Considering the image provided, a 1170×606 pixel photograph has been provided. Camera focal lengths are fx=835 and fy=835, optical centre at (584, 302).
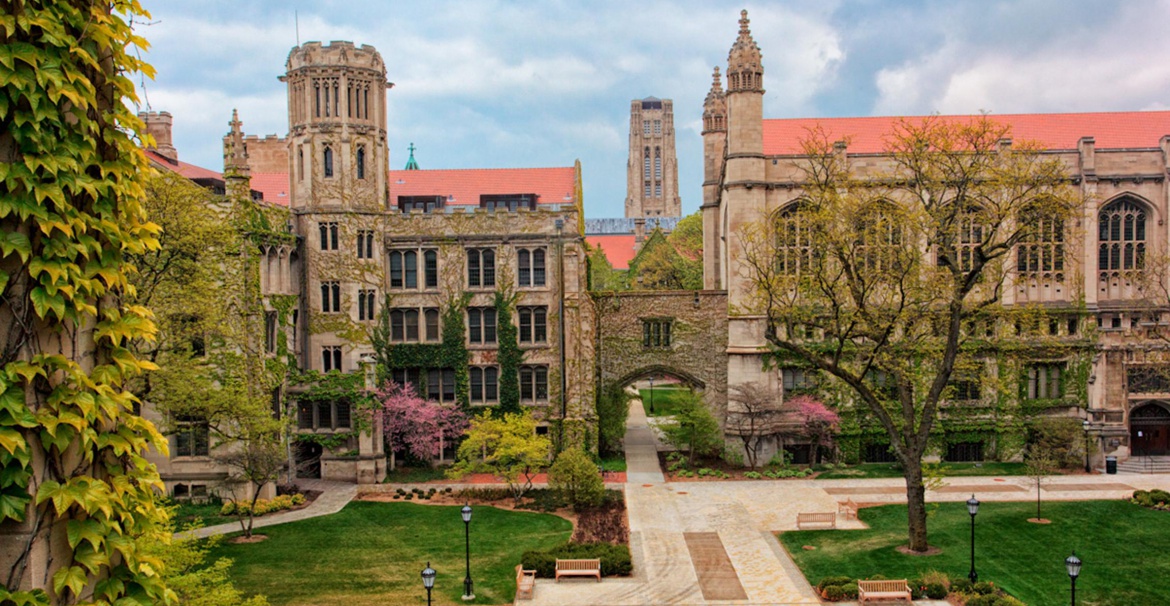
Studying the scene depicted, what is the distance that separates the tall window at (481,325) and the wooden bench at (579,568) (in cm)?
1773

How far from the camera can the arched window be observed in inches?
1640

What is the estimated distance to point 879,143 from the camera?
141 feet

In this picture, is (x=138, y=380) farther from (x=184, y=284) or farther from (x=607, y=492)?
(x=607, y=492)

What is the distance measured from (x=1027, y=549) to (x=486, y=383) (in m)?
24.1

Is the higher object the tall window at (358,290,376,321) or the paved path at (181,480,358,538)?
the tall window at (358,290,376,321)

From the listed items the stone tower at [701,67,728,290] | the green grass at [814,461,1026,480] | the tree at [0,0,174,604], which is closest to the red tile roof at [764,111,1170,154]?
the stone tower at [701,67,728,290]

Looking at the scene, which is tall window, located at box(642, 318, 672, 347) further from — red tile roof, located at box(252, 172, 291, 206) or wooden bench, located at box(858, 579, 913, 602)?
wooden bench, located at box(858, 579, 913, 602)

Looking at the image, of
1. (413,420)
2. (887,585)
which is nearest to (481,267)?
(413,420)

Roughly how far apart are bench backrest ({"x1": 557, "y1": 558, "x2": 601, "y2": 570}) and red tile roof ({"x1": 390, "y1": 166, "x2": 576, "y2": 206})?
22584 mm

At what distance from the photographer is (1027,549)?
87.5 ft

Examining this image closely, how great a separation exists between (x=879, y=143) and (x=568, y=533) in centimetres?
2643

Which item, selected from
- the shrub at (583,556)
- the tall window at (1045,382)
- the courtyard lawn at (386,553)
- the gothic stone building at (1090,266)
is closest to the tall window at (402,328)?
the courtyard lawn at (386,553)

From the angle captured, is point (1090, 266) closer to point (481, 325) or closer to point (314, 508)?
point (481, 325)

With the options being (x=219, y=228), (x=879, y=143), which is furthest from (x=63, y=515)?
(x=879, y=143)
